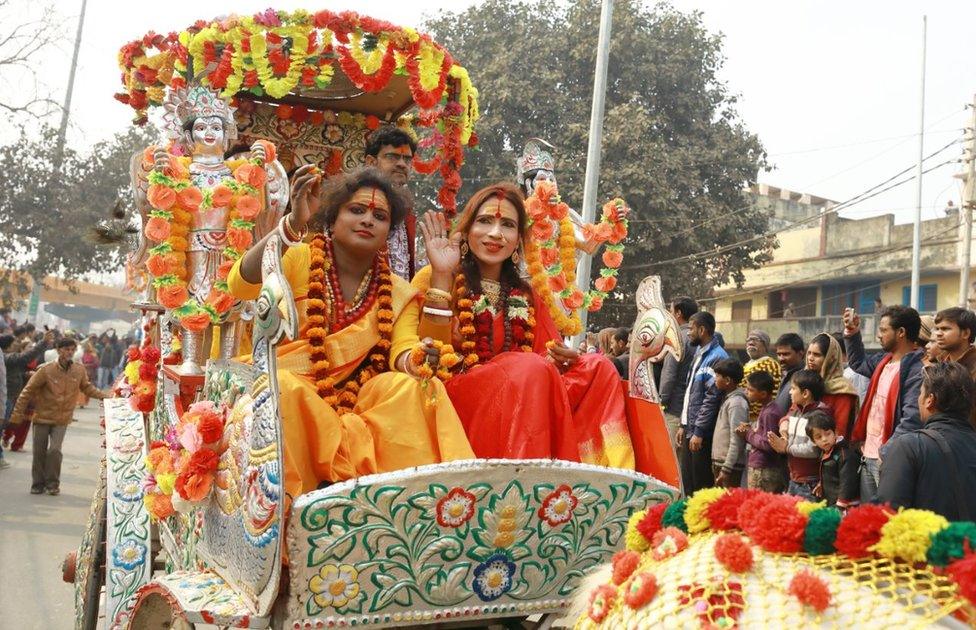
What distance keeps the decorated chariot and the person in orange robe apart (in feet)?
0.68

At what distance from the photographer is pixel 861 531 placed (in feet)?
4.52

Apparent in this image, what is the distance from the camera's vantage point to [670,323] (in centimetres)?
352

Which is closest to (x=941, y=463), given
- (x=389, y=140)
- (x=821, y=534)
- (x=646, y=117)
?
(x=821, y=534)

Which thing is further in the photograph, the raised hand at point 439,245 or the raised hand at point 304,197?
the raised hand at point 439,245

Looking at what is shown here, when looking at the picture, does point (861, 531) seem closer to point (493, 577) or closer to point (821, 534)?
point (821, 534)

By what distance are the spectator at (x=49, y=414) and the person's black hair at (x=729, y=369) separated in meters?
5.69

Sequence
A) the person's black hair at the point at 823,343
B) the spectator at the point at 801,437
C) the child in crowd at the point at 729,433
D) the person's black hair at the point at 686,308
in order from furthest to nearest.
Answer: the person's black hair at the point at 686,308, the child in crowd at the point at 729,433, the person's black hair at the point at 823,343, the spectator at the point at 801,437

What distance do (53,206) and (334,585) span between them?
22.0 metres

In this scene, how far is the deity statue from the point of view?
4254 millimetres

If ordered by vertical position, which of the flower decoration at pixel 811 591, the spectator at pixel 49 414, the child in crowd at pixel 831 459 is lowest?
the spectator at pixel 49 414

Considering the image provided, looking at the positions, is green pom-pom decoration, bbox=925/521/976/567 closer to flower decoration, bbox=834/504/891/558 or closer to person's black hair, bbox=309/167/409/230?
flower decoration, bbox=834/504/891/558

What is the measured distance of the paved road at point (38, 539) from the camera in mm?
5355

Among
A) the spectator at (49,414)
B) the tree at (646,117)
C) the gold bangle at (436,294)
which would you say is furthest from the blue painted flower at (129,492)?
the tree at (646,117)

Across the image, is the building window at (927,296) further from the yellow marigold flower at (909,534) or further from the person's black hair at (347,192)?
the yellow marigold flower at (909,534)
